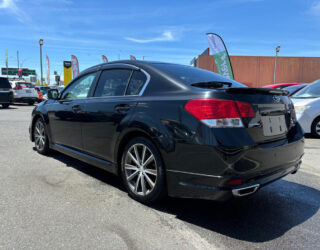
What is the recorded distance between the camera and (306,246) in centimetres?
228

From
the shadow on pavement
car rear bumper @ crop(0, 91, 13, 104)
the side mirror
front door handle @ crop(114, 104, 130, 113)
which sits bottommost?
the shadow on pavement

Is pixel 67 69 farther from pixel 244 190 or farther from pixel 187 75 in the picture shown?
pixel 244 190

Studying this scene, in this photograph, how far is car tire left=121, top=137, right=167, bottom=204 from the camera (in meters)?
2.75

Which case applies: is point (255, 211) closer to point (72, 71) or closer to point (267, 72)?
point (72, 71)

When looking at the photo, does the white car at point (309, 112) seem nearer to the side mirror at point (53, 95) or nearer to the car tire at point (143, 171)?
the car tire at point (143, 171)

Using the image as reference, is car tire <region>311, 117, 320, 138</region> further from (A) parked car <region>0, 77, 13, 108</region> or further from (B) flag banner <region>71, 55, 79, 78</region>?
(B) flag banner <region>71, 55, 79, 78</region>

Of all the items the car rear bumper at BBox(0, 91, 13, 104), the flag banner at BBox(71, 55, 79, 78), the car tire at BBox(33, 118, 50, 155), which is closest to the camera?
the car tire at BBox(33, 118, 50, 155)

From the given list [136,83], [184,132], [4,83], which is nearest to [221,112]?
[184,132]

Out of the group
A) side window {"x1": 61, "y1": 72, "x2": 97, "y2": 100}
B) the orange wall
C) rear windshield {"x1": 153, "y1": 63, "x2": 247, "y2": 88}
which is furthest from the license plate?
the orange wall

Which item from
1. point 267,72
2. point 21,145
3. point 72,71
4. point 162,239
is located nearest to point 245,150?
point 162,239

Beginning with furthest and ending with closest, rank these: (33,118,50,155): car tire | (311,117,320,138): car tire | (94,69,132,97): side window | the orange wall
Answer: the orange wall
(311,117,320,138): car tire
(33,118,50,155): car tire
(94,69,132,97): side window

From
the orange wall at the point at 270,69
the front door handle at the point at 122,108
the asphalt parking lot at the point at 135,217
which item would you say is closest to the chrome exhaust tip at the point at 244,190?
the asphalt parking lot at the point at 135,217

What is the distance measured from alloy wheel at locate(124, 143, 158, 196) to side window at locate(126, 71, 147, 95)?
2.09 feet

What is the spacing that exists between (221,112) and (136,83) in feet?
4.02
